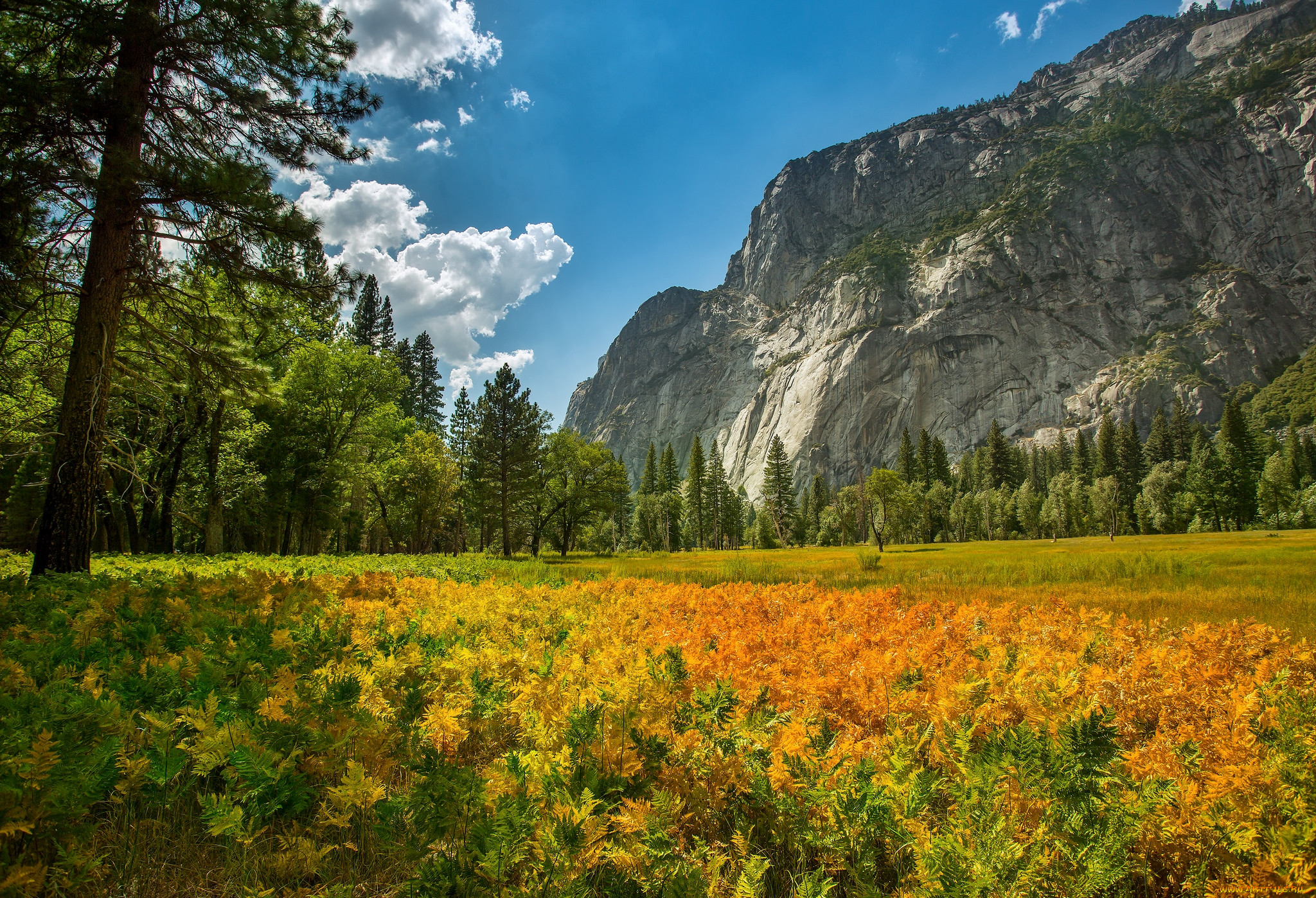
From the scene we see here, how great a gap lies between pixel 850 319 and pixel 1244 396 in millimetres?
72739

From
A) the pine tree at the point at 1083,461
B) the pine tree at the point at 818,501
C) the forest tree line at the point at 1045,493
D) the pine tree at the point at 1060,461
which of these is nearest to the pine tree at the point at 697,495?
the forest tree line at the point at 1045,493

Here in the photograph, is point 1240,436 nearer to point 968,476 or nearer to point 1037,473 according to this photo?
point 1037,473

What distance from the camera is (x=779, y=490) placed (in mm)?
68812

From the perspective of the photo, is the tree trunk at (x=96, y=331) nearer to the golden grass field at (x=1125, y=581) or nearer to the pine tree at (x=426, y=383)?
the golden grass field at (x=1125, y=581)

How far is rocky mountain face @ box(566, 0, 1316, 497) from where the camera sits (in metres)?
110

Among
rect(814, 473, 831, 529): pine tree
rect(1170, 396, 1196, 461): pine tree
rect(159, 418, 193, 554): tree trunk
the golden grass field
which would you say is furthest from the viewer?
rect(814, 473, 831, 529): pine tree

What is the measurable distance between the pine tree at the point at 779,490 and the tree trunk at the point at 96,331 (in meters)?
63.9

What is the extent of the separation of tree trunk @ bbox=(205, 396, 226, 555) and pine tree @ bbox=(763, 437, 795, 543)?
57.2 metres

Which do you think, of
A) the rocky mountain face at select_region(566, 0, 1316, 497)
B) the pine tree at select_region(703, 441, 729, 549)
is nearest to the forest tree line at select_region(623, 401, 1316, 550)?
the pine tree at select_region(703, 441, 729, 549)

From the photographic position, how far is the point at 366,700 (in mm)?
2062

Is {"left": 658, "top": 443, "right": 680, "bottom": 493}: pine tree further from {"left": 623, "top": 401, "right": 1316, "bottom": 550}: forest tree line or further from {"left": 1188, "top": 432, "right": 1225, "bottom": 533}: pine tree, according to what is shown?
{"left": 1188, "top": 432, "right": 1225, "bottom": 533}: pine tree

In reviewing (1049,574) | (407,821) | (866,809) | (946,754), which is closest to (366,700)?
(407,821)

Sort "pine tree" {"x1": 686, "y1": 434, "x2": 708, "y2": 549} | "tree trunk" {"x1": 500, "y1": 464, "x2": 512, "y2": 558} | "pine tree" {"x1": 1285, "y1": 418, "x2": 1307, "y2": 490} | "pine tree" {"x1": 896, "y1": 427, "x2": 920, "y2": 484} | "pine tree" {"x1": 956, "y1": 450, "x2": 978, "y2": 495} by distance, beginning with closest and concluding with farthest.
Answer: "tree trunk" {"x1": 500, "y1": 464, "x2": 512, "y2": 558} → "pine tree" {"x1": 1285, "y1": 418, "x2": 1307, "y2": 490} → "pine tree" {"x1": 686, "y1": 434, "x2": 708, "y2": 549} → "pine tree" {"x1": 896, "y1": 427, "x2": 920, "y2": 484} → "pine tree" {"x1": 956, "y1": 450, "x2": 978, "y2": 495}

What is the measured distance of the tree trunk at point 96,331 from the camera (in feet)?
20.6
